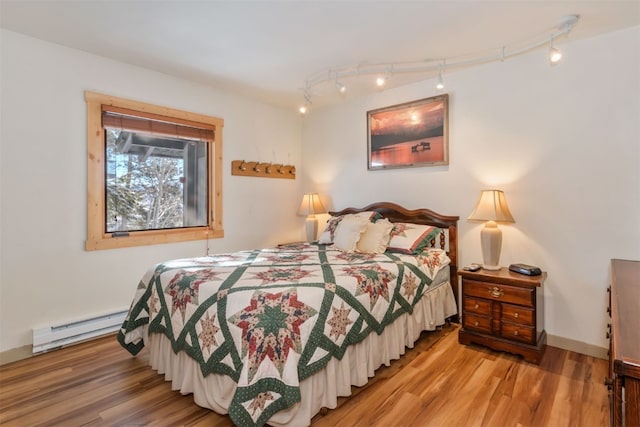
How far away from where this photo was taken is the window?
115 inches

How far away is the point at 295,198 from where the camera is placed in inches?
183

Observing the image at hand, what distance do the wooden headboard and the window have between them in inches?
74.8

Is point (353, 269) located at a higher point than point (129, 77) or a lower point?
lower

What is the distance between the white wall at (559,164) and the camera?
2424 millimetres

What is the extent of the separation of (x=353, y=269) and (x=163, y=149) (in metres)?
2.43

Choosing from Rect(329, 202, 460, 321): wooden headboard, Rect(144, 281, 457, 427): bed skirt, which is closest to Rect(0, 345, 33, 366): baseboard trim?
Rect(144, 281, 457, 427): bed skirt

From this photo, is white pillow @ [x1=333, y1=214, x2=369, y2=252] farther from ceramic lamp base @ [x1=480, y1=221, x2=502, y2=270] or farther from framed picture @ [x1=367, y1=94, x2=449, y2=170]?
ceramic lamp base @ [x1=480, y1=221, x2=502, y2=270]

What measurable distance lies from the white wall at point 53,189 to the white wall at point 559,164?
2.89m

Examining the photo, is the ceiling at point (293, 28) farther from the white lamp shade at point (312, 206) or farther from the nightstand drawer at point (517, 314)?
the nightstand drawer at point (517, 314)

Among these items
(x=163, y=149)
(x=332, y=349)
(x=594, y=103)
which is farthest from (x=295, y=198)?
(x=594, y=103)

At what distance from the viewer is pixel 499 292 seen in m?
2.58

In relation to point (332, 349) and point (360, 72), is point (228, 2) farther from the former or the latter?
point (332, 349)

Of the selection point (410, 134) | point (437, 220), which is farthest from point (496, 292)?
point (410, 134)

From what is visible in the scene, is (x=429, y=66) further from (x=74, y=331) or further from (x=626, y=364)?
(x=74, y=331)
